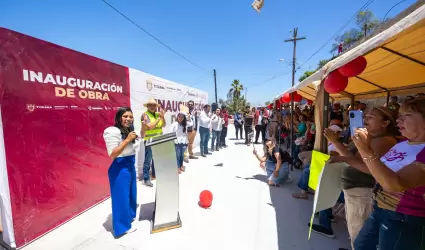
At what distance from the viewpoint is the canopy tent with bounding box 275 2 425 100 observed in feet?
3.97

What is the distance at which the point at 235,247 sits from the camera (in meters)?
2.28

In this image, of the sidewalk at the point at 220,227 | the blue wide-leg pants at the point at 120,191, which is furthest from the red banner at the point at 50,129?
the blue wide-leg pants at the point at 120,191

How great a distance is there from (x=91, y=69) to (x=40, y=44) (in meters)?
0.78

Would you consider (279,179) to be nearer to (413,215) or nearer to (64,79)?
(413,215)

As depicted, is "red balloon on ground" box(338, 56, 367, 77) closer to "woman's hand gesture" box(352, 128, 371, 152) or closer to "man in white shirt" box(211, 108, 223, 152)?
"woman's hand gesture" box(352, 128, 371, 152)

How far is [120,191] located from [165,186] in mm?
551

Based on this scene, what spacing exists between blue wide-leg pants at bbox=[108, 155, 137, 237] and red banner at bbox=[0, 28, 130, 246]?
2.89 ft

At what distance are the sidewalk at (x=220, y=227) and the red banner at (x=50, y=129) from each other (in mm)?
320

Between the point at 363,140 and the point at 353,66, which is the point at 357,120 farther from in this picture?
the point at 353,66

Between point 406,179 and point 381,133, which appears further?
point 381,133

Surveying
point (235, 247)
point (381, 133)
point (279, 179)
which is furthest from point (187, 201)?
point (381, 133)

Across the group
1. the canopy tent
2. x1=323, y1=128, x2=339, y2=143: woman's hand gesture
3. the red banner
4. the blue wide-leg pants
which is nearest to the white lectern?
the blue wide-leg pants

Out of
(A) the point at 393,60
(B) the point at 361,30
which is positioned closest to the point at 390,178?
(A) the point at 393,60

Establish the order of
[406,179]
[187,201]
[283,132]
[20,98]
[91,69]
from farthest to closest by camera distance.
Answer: [283,132] → [187,201] → [91,69] → [20,98] → [406,179]
